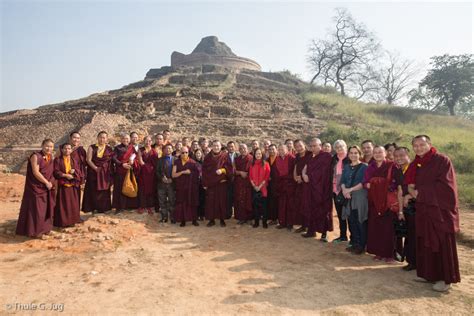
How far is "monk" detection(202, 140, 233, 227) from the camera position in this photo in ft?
19.2

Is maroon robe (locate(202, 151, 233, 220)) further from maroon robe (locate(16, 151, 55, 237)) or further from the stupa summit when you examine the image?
the stupa summit

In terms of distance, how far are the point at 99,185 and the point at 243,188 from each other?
9.48 feet

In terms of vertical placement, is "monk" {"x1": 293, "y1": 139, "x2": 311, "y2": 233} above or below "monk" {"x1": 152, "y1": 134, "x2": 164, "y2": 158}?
below

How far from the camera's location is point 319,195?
502 cm

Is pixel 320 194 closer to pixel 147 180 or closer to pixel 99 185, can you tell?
pixel 147 180

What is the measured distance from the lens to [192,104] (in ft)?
58.7

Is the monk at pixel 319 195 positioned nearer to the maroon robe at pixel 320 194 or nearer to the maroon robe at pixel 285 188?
the maroon robe at pixel 320 194

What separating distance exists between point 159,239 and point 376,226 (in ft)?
10.8

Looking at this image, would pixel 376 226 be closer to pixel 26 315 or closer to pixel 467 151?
pixel 26 315

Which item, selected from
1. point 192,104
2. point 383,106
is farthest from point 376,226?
point 383,106

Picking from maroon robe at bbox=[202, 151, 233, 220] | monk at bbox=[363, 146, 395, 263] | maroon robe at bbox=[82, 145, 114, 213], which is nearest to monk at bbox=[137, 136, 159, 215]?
maroon robe at bbox=[82, 145, 114, 213]

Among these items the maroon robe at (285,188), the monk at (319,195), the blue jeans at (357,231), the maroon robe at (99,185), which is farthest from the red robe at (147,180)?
the blue jeans at (357,231)

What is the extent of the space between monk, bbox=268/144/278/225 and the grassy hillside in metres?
5.52

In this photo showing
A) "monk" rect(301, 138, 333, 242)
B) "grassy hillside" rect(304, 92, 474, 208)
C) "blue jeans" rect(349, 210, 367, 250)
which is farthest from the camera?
"grassy hillside" rect(304, 92, 474, 208)
